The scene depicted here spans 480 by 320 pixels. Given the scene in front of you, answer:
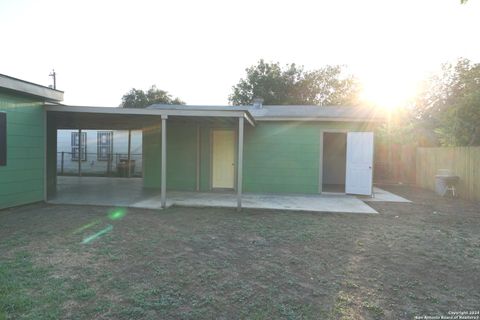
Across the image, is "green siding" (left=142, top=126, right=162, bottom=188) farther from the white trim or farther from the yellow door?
the white trim

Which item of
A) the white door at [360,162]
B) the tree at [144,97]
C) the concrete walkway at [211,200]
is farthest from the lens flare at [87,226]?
the tree at [144,97]

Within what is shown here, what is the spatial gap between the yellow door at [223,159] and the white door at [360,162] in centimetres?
339

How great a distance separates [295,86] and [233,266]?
83.8 feet

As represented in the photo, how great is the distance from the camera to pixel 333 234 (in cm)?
486

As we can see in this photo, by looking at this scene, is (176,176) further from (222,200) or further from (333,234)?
(333,234)

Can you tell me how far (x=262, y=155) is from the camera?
9.02m

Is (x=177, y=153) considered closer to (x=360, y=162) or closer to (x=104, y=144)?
(x=360, y=162)

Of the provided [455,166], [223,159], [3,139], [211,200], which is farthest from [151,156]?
[455,166]

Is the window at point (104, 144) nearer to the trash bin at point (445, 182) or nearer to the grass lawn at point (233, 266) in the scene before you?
the grass lawn at point (233, 266)

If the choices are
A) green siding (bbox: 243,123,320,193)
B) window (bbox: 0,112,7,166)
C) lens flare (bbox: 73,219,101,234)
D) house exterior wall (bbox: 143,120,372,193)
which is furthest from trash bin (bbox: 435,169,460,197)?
window (bbox: 0,112,7,166)

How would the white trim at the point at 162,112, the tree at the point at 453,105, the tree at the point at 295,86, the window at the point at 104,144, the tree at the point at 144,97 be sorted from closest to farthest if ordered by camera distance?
the white trim at the point at 162,112 → the tree at the point at 453,105 → the window at the point at 104,144 → the tree at the point at 295,86 → the tree at the point at 144,97

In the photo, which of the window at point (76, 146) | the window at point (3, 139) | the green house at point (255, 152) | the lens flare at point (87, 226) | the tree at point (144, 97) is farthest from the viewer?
the tree at point (144, 97)

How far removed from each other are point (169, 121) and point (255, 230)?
5.12 metres

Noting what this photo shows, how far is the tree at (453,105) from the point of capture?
440 inches
